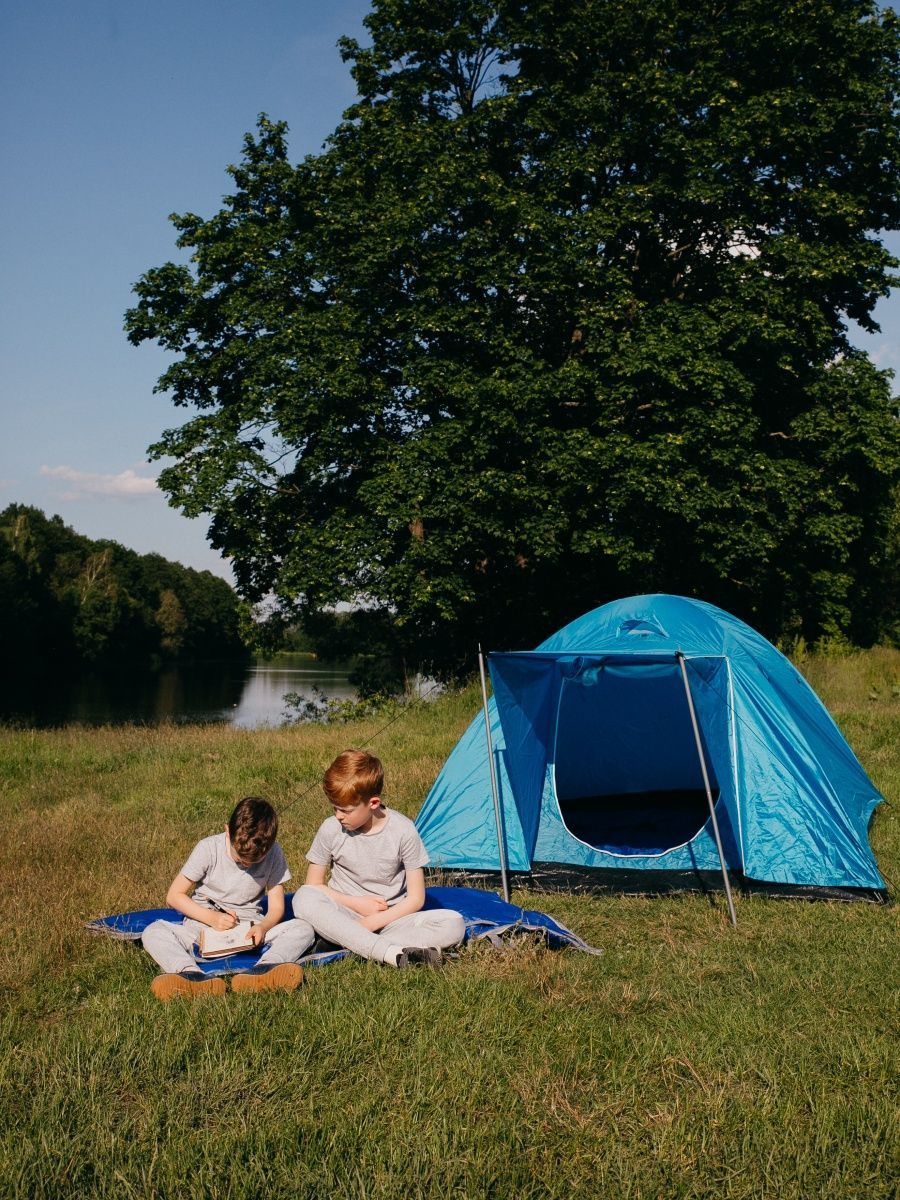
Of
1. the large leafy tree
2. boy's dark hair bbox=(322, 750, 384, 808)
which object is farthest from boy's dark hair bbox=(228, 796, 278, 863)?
the large leafy tree

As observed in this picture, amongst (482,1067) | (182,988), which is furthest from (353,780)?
(482,1067)

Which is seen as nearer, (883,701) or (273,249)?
(883,701)

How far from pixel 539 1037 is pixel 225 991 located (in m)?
1.40

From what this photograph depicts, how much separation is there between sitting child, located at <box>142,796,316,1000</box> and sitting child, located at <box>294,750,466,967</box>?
0.17m

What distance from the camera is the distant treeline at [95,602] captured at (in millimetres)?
51531

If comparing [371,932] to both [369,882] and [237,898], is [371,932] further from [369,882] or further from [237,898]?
[237,898]

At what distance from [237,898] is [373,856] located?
2.30ft

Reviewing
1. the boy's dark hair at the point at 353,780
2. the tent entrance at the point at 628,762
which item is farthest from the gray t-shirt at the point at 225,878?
the tent entrance at the point at 628,762

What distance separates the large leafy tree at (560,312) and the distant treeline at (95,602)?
2902 cm

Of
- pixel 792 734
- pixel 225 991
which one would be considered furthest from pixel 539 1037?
pixel 792 734

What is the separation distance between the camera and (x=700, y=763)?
7.51 metres

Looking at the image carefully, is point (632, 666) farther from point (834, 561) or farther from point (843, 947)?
point (834, 561)

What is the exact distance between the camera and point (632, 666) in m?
7.27

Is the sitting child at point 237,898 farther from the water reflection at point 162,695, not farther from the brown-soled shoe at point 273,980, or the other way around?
the water reflection at point 162,695
